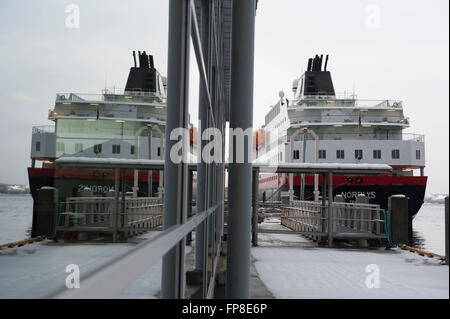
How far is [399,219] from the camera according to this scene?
10039 millimetres

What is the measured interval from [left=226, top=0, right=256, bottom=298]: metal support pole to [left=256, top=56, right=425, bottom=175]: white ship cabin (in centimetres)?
2480

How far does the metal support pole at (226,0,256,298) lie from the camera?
3018 mm

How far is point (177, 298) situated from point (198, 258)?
2359 millimetres

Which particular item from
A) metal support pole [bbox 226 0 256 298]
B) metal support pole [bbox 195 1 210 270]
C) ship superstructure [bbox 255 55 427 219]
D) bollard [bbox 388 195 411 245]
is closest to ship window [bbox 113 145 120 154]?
metal support pole [bbox 226 0 256 298]

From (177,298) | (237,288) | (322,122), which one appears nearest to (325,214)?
(237,288)

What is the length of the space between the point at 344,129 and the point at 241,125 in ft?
94.6

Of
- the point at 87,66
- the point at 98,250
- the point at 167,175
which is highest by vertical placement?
the point at 87,66

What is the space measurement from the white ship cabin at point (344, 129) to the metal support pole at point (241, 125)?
81.4 ft

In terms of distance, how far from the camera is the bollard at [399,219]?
9.91 meters

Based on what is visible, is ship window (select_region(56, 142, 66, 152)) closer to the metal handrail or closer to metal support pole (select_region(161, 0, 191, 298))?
the metal handrail

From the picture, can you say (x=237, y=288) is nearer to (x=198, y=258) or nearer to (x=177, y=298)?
(x=198, y=258)

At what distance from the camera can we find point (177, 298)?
5.18ft

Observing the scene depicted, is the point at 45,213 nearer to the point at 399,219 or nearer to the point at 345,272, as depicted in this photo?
the point at 345,272
